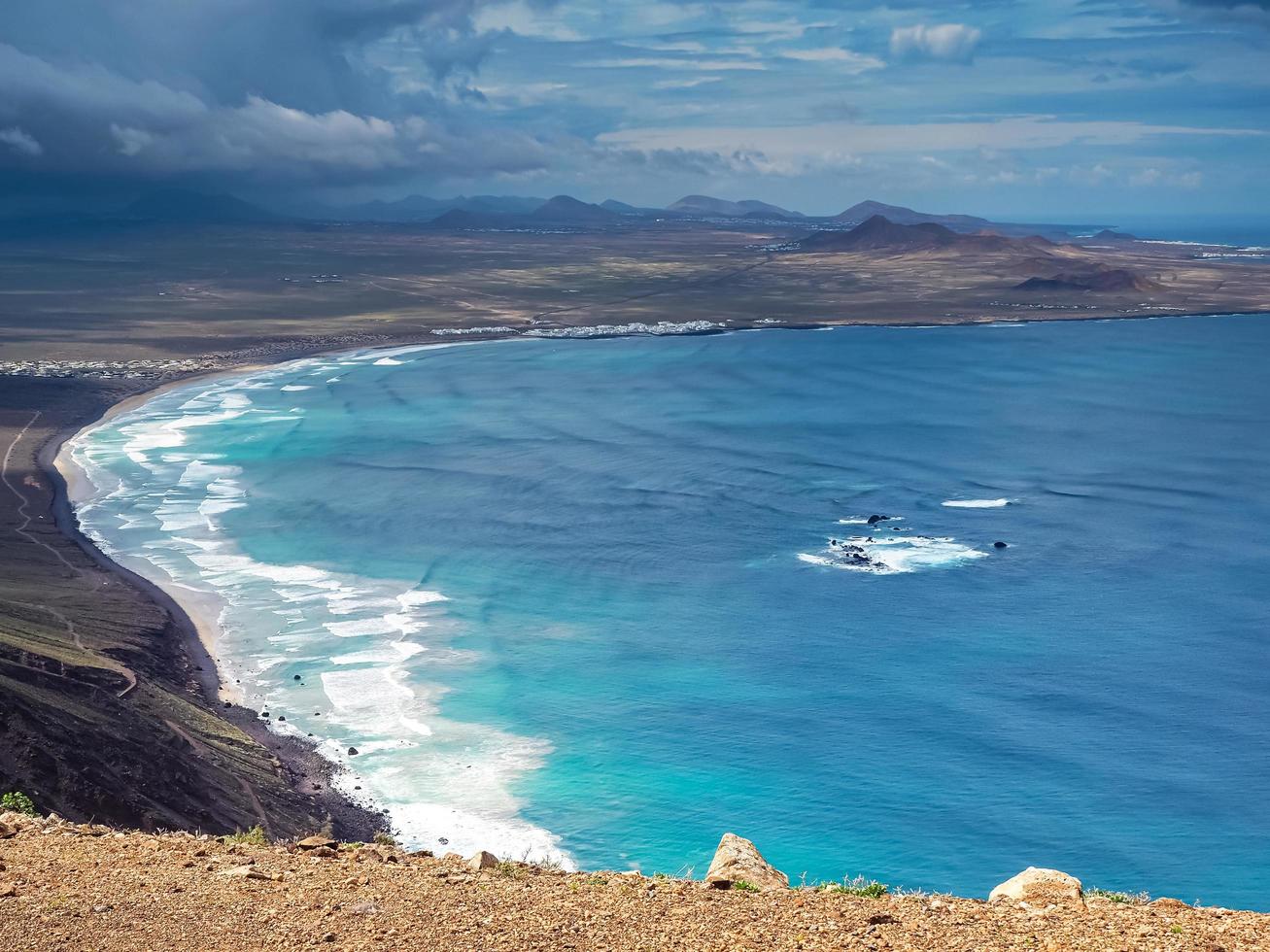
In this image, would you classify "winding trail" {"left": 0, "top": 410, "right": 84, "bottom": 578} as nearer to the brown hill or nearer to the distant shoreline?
the distant shoreline

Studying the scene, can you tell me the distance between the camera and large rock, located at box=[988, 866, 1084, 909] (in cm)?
1281

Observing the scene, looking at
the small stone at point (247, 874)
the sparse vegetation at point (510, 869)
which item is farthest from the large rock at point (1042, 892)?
the small stone at point (247, 874)

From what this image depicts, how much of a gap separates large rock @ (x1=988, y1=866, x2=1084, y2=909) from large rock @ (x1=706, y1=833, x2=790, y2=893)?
2.45m

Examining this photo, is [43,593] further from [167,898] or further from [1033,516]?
[1033,516]

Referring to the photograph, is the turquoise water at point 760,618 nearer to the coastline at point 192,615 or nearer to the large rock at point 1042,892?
the coastline at point 192,615

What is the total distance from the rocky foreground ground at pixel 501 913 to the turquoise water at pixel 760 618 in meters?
17.2

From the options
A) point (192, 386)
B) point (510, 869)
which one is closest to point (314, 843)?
point (510, 869)

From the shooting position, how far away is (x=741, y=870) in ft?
47.4

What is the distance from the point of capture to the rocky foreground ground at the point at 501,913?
1168 centimetres

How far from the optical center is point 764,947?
11.5 metres

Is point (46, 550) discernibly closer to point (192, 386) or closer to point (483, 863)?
point (483, 863)

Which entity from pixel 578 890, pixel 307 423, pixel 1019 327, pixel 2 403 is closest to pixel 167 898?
pixel 578 890

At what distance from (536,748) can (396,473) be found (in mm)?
38826

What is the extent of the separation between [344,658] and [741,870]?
31.1 meters
